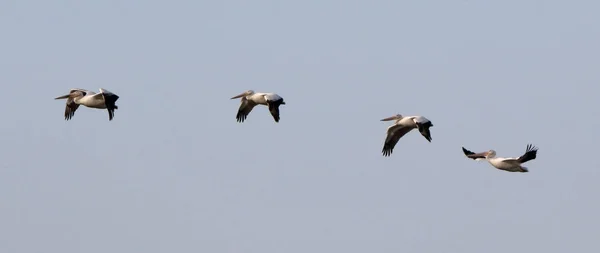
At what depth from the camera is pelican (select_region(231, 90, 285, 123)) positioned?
43.9m

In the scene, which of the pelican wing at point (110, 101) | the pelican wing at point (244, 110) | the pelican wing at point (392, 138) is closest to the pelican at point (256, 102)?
the pelican wing at point (244, 110)

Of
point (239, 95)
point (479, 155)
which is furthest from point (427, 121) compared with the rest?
point (239, 95)

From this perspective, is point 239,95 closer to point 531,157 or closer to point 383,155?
point 383,155

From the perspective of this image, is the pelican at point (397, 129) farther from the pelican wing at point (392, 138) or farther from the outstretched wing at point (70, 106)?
the outstretched wing at point (70, 106)

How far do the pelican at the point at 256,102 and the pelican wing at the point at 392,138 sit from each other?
3.15m

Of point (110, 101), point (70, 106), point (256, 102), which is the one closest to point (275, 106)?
point (256, 102)

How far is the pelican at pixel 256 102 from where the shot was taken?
43.9 meters

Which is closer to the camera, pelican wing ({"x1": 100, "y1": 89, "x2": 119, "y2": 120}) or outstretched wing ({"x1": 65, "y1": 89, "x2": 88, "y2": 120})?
pelican wing ({"x1": 100, "y1": 89, "x2": 119, "y2": 120})

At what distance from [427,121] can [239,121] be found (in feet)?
24.6

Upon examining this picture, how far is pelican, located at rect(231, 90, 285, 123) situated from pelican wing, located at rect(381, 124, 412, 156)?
3.15 m

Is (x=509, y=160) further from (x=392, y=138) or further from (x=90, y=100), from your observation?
(x=90, y=100)

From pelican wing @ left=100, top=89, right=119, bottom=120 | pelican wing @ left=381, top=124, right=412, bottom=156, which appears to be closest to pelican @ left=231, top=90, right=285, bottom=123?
pelican wing @ left=381, top=124, right=412, bottom=156

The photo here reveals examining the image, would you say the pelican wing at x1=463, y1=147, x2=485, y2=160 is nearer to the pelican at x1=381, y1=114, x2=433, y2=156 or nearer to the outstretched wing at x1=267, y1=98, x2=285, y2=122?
the pelican at x1=381, y1=114, x2=433, y2=156

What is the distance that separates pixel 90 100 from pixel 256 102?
4969 millimetres
